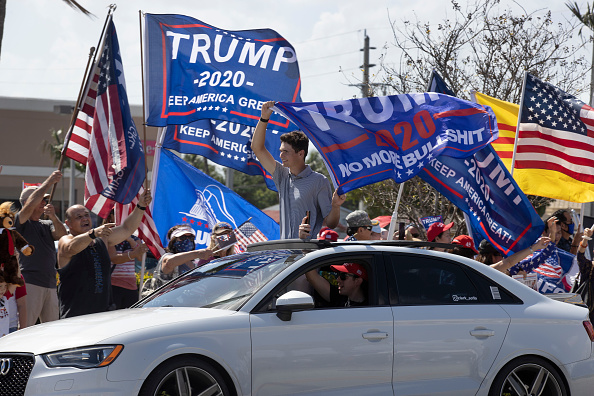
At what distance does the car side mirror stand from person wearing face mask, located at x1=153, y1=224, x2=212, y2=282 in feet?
9.46

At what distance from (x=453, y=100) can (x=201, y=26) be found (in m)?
3.53

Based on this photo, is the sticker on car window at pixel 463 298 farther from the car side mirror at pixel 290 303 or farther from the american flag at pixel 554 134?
the american flag at pixel 554 134

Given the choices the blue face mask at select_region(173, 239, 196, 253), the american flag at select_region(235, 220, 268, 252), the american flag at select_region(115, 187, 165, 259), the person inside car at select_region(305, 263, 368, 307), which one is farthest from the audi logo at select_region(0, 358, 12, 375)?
the american flag at select_region(235, 220, 268, 252)

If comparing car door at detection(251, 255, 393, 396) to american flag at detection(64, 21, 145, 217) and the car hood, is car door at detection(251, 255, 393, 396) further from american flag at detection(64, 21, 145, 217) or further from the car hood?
american flag at detection(64, 21, 145, 217)

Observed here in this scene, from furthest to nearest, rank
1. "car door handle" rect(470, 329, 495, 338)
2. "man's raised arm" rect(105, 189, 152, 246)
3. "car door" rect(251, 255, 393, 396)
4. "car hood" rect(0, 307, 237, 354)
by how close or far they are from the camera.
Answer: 1. "man's raised arm" rect(105, 189, 152, 246)
2. "car door handle" rect(470, 329, 495, 338)
3. "car door" rect(251, 255, 393, 396)
4. "car hood" rect(0, 307, 237, 354)

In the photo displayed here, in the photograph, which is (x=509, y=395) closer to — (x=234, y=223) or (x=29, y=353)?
(x=29, y=353)

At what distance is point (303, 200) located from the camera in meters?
7.91

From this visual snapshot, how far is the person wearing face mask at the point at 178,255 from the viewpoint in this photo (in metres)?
8.66

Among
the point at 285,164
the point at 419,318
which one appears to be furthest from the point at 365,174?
the point at 419,318

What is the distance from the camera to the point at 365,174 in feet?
26.5

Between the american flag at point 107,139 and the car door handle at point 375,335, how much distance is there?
4364 millimetres

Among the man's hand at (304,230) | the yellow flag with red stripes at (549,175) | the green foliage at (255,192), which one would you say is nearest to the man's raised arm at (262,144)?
the man's hand at (304,230)

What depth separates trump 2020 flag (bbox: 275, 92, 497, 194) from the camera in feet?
26.8

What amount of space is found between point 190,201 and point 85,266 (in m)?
2.73
